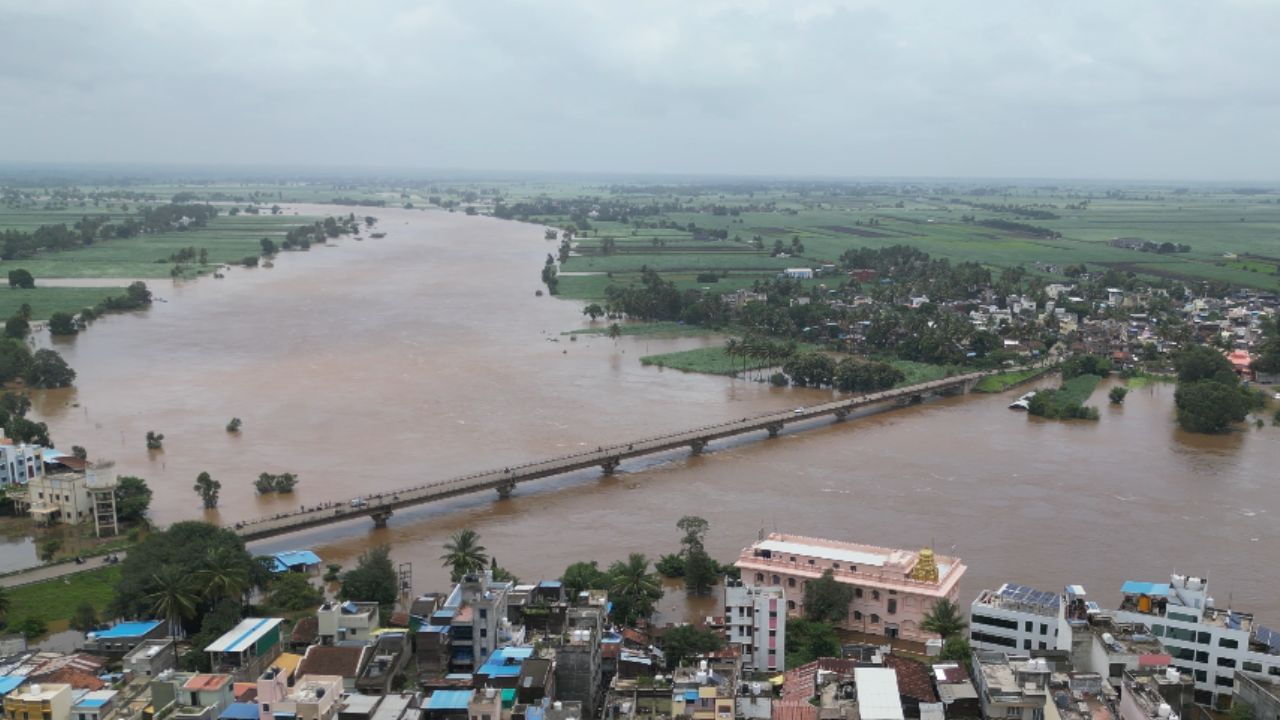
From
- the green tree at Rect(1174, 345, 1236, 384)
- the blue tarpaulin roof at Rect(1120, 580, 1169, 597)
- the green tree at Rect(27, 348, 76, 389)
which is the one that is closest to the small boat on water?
the green tree at Rect(1174, 345, 1236, 384)

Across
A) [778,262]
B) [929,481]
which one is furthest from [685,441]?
[778,262]

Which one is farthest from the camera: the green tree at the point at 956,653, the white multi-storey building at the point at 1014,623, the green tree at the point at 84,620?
the green tree at the point at 84,620

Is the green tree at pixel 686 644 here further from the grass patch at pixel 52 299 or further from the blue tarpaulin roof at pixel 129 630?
the grass patch at pixel 52 299

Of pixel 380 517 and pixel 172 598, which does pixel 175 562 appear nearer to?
pixel 172 598

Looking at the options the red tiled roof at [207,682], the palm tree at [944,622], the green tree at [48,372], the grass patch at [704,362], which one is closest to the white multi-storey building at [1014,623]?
the palm tree at [944,622]

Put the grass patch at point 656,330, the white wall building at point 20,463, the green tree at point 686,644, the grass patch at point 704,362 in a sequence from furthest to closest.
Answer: the grass patch at point 656,330
the grass patch at point 704,362
the white wall building at point 20,463
the green tree at point 686,644

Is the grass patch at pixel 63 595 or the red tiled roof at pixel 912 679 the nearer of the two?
the red tiled roof at pixel 912 679

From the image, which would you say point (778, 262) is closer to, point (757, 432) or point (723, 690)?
point (757, 432)
